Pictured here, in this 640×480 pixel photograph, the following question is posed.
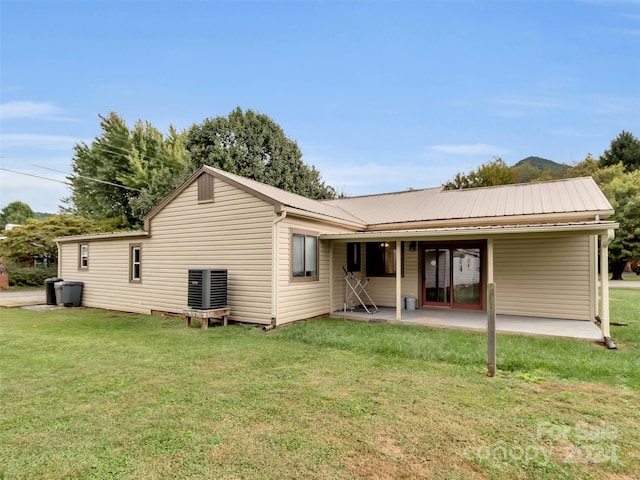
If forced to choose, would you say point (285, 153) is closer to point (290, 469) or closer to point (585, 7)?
point (585, 7)

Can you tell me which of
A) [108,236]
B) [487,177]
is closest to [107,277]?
[108,236]

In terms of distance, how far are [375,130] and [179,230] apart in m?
13.0

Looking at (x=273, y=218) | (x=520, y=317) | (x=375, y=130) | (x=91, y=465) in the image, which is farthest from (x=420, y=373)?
(x=375, y=130)

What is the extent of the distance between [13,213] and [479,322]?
6745 centimetres

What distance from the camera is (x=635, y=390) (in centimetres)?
402

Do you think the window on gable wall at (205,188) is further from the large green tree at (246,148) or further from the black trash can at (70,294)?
the large green tree at (246,148)

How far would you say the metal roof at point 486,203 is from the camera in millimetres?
8734

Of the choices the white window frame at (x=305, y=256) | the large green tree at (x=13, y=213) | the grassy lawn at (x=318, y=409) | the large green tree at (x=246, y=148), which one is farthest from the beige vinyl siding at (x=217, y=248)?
the large green tree at (x=13, y=213)

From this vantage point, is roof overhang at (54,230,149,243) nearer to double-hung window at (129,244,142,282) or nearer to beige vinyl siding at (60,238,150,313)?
beige vinyl siding at (60,238,150,313)

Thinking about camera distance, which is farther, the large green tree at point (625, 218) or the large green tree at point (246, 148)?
the large green tree at point (625, 218)

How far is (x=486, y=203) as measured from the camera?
10266 millimetres

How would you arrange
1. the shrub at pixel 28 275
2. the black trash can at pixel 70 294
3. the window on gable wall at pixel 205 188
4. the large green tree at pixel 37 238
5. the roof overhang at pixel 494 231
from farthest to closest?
the large green tree at pixel 37 238, the shrub at pixel 28 275, the black trash can at pixel 70 294, the window on gable wall at pixel 205 188, the roof overhang at pixel 494 231

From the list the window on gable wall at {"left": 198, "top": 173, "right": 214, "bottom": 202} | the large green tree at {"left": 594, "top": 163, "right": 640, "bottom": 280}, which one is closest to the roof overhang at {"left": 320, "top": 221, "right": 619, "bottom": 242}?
the window on gable wall at {"left": 198, "top": 173, "right": 214, "bottom": 202}

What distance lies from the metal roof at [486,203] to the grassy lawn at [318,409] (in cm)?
376
